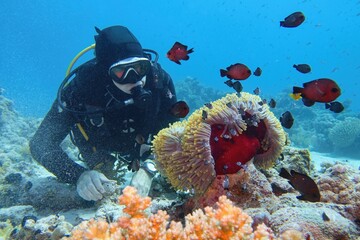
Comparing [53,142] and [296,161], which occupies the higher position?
[296,161]

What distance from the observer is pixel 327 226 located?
198cm

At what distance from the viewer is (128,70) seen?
4.16 meters

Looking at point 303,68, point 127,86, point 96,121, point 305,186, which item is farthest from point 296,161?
point 96,121

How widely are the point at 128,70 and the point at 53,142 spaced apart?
5.99ft

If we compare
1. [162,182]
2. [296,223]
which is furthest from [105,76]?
[296,223]

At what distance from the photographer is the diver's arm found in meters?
4.44

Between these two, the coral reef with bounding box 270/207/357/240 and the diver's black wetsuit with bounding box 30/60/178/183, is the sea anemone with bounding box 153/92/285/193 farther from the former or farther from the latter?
the diver's black wetsuit with bounding box 30/60/178/183

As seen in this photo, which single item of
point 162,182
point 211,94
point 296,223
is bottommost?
point 162,182

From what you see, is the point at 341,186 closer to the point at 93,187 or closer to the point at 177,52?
the point at 177,52

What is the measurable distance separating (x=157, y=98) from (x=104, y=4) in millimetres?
142943

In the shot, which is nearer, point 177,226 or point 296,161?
point 177,226

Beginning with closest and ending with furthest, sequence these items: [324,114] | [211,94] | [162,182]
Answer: [162,182] → [324,114] → [211,94]

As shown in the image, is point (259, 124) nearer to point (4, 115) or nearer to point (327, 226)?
point (327, 226)

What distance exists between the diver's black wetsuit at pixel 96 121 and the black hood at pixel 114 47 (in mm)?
186
